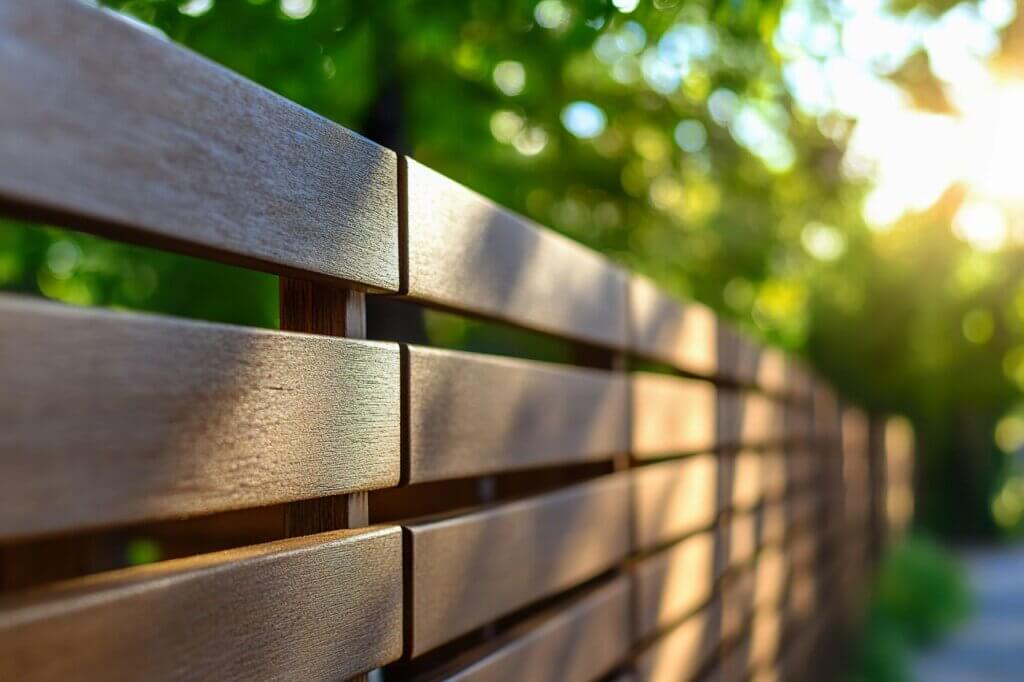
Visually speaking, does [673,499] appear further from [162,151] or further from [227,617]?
[162,151]

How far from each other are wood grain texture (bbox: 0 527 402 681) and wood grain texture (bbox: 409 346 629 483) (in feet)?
0.74

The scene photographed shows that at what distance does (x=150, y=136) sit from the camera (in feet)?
3.74

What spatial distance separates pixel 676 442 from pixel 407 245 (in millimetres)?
2167

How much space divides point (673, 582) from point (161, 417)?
2.66 m

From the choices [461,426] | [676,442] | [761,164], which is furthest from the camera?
[761,164]

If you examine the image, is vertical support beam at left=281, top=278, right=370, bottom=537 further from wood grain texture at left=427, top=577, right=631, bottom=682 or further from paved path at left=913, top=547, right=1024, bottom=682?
paved path at left=913, top=547, right=1024, bottom=682

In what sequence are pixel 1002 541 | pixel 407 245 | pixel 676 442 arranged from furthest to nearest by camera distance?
pixel 1002 541, pixel 676 442, pixel 407 245

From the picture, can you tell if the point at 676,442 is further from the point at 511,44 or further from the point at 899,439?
the point at 899,439

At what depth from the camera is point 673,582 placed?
11.8 feet

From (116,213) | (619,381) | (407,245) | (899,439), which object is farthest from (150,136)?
(899,439)

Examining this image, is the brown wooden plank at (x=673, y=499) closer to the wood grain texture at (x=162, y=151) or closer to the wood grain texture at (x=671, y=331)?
the wood grain texture at (x=671, y=331)

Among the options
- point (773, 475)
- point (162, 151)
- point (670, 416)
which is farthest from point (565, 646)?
point (773, 475)

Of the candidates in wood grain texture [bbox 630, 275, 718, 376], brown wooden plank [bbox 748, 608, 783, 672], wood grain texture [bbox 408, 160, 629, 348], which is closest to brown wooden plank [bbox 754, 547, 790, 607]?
brown wooden plank [bbox 748, 608, 783, 672]

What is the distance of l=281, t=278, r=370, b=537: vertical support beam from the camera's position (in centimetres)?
158
